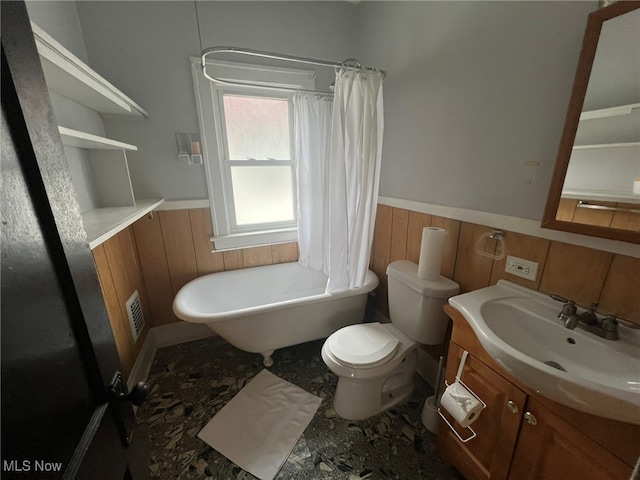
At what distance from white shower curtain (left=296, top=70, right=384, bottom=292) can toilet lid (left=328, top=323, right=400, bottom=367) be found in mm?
334

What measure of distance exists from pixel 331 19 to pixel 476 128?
4.95 feet

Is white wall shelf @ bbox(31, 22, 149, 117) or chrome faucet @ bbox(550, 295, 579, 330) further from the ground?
white wall shelf @ bbox(31, 22, 149, 117)

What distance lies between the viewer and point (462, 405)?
3.25ft

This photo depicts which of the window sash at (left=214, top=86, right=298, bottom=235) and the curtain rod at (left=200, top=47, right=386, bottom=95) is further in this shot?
the window sash at (left=214, top=86, right=298, bottom=235)

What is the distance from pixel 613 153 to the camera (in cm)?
87

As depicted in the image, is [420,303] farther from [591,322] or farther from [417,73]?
[417,73]

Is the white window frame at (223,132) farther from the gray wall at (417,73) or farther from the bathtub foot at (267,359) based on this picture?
the bathtub foot at (267,359)

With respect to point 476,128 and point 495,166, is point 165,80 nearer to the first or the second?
point 476,128

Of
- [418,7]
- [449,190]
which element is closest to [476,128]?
[449,190]

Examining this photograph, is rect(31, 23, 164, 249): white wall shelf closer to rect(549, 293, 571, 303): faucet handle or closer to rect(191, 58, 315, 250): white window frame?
rect(191, 58, 315, 250): white window frame

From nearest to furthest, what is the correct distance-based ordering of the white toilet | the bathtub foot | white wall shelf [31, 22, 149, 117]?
white wall shelf [31, 22, 149, 117], the white toilet, the bathtub foot

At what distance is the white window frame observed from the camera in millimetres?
1843

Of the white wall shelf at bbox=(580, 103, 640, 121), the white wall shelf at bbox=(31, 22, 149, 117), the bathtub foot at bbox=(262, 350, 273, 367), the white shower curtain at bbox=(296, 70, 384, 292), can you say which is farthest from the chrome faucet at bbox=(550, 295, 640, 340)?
the white wall shelf at bbox=(31, 22, 149, 117)

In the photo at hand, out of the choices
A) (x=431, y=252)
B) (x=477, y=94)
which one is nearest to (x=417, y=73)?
(x=477, y=94)
